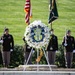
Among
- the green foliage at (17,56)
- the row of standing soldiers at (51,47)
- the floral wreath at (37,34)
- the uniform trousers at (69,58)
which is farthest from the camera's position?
the green foliage at (17,56)

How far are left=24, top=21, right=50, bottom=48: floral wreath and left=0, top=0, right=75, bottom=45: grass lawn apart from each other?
351 inches

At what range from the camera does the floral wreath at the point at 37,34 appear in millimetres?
16391

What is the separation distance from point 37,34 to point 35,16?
14113 mm

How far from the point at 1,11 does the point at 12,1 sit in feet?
9.69

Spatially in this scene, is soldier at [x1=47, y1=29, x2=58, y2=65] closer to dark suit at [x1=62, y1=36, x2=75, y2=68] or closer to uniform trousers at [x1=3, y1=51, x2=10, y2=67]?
dark suit at [x1=62, y1=36, x2=75, y2=68]

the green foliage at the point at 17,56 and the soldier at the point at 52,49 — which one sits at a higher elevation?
the soldier at the point at 52,49

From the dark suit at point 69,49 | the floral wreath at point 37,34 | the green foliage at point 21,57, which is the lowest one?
the green foliage at point 21,57

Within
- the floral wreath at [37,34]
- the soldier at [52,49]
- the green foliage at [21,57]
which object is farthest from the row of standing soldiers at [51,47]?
the floral wreath at [37,34]

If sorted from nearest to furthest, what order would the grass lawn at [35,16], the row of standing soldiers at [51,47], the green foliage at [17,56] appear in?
the row of standing soldiers at [51,47] → the green foliage at [17,56] → the grass lawn at [35,16]

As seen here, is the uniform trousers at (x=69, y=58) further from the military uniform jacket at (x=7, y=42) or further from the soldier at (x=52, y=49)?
the military uniform jacket at (x=7, y=42)

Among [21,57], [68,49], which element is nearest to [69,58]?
[68,49]

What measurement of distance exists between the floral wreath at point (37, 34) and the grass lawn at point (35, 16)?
29.3 feet

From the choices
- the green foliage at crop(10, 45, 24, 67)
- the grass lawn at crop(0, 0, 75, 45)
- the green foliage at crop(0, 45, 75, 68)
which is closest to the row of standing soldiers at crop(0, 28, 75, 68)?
the green foliage at crop(0, 45, 75, 68)

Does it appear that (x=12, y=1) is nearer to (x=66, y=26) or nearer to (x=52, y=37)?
(x=66, y=26)
